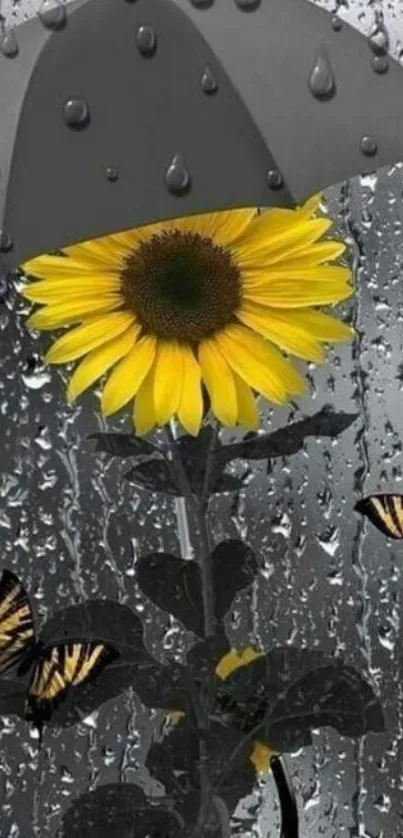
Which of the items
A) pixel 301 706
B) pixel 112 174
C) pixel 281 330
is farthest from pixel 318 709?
pixel 112 174

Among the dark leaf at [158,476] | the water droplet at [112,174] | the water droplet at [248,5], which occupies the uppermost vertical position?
the water droplet at [248,5]

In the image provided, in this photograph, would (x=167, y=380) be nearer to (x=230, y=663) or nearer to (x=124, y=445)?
→ (x=124, y=445)

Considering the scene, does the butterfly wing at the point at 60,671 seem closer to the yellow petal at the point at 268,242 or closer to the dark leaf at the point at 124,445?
the dark leaf at the point at 124,445

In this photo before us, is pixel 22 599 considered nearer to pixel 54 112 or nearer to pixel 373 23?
pixel 54 112

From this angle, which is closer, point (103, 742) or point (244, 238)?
point (244, 238)

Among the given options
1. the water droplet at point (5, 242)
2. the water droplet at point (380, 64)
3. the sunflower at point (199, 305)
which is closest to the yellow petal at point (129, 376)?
the sunflower at point (199, 305)

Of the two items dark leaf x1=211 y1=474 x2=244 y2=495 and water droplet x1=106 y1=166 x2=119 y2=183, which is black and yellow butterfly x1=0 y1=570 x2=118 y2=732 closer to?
dark leaf x1=211 y1=474 x2=244 y2=495

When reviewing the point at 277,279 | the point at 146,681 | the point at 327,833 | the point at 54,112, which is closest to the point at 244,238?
the point at 277,279

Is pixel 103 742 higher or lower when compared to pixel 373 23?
lower

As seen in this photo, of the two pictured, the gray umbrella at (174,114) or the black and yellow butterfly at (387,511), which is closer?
→ the gray umbrella at (174,114)
